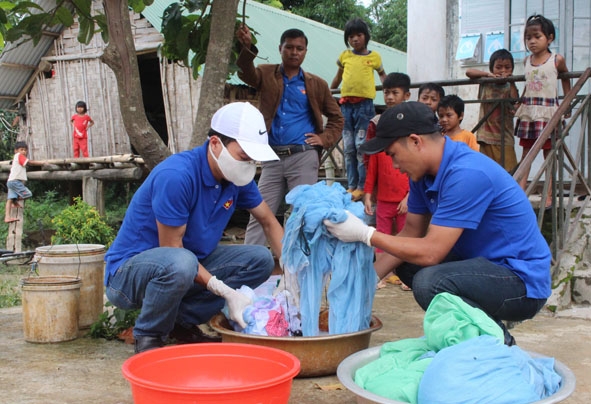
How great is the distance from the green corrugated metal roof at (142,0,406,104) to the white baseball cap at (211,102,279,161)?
7.31 meters

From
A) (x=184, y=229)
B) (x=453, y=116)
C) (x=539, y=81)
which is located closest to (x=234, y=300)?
(x=184, y=229)

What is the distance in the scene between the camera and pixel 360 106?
20.3ft

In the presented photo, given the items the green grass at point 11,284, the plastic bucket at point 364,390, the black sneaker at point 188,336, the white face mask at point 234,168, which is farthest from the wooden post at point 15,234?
the plastic bucket at point 364,390

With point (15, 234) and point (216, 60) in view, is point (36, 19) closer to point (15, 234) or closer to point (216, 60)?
point (216, 60)

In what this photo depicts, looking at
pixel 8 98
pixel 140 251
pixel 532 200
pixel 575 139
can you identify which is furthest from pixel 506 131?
pixel 8 98

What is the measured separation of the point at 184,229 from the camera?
10.8 ft

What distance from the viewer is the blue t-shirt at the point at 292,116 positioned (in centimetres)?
507

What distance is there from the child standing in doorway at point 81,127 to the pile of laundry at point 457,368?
9.97m

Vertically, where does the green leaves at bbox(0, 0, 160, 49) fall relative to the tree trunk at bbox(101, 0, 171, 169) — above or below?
above

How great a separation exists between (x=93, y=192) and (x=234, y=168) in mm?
8275

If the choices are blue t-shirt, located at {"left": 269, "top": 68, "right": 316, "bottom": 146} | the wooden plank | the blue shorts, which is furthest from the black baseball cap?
the blue shorts

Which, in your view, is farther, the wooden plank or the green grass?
the wooden plank

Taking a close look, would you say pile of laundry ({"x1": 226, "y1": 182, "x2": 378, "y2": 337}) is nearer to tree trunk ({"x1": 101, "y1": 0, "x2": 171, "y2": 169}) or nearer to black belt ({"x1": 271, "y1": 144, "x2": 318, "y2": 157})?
tree trunk ({"x1": 101, "y1": 0, "x2": 171, "y2": 169})

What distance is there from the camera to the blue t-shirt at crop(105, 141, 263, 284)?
10.5ft
